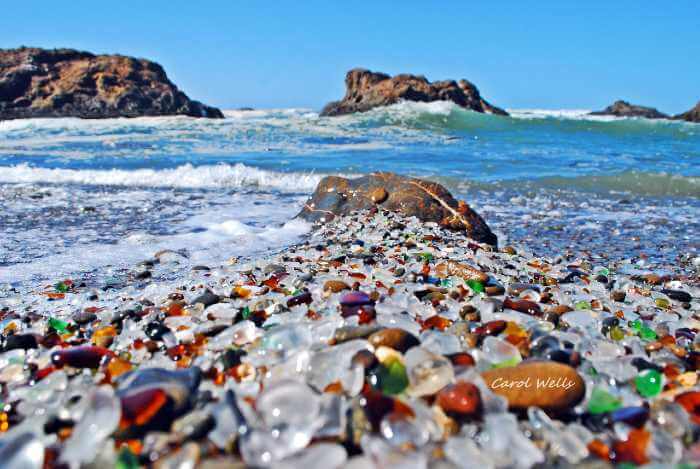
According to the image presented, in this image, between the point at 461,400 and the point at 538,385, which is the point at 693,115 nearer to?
the point at 538,385

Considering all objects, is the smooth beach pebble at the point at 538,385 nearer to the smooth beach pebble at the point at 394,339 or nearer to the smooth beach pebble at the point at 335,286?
the smooth beach pebble at the point at 394,339

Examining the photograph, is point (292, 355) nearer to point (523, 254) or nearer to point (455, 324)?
point (455, 324)

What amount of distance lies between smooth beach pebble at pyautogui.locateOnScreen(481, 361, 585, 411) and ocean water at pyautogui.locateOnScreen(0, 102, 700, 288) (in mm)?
2519

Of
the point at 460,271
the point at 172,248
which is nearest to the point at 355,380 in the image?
the point at 460,271

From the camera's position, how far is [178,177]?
814 centimetres

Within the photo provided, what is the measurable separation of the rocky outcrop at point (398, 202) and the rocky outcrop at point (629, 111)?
41.3m

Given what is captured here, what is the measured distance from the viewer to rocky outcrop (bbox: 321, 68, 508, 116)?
100 feet

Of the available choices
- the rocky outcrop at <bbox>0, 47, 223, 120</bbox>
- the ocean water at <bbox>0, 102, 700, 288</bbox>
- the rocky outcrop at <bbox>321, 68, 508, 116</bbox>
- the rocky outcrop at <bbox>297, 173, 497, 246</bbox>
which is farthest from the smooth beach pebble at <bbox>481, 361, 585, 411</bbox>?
the rocky outcrop at <bbox>0, 47, 223, 120</bbox>

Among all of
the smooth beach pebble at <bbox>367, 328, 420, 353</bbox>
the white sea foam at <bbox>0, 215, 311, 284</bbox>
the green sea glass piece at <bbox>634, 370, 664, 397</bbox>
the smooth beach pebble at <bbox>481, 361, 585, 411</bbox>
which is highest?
the smooth beach pebble at <bbox>367, 328, 420, 353</bbox>

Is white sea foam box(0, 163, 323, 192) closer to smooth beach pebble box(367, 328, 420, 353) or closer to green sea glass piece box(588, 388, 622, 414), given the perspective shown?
smooth beach pebble box(367, 328, 420, 353)

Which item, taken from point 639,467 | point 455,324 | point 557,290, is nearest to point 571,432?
point 639,467

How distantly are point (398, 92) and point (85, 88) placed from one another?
18806 millimetres

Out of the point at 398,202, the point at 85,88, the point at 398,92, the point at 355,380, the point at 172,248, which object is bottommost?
the point at 172,248

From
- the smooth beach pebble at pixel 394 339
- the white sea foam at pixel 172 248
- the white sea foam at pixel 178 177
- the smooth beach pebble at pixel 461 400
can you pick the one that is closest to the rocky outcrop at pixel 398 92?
→ the white sea foam at pixel 178 177
